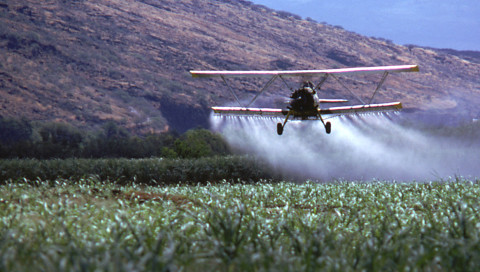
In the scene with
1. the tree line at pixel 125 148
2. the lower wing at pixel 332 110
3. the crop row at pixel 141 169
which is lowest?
the tree line at pixel 125 148

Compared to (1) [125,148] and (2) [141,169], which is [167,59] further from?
(2) [141,169]

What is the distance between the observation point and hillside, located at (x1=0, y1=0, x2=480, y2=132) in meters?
99.2

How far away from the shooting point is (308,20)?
554 ft

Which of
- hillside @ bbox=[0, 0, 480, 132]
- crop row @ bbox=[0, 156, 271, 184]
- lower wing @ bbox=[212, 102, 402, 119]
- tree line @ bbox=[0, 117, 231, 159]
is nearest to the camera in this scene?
lower wing @ bbox=[212, 102, 402, 119]

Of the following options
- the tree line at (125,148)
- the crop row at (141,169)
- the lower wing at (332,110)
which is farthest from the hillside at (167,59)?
the lower wing at (332,110)

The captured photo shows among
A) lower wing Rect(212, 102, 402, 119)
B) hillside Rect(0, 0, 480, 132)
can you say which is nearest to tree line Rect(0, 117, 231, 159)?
lower wing Rect(212, 102, 402, 119)

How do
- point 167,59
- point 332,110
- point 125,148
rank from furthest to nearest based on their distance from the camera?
point 167,59 → point 125,148 → point 332,110

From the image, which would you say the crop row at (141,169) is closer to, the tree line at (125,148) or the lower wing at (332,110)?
the lower wing at (332,110)

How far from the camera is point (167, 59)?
12519 cm

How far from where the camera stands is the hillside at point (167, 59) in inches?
3907

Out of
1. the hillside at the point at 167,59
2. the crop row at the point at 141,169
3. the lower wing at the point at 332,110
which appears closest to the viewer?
the lower wing at the point at 332,110

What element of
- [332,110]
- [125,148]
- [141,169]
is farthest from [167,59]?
[332,110]

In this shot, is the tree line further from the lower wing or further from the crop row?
the lower wing

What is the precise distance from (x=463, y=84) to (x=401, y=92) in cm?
2495
